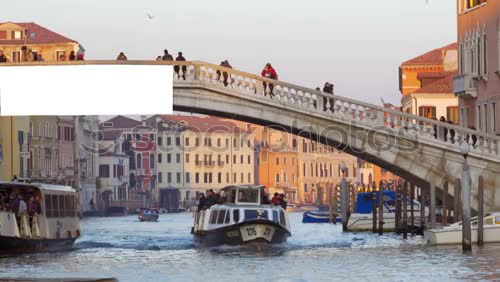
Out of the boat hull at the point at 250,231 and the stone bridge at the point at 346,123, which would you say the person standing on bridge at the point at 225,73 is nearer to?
the stone bridge at the point at 346,123

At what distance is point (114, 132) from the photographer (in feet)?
406

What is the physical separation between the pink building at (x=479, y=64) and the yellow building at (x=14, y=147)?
28.9 metres

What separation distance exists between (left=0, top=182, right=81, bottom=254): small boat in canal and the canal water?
0.42 m

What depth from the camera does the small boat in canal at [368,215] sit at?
48.8m

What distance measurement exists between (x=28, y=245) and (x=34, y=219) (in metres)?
0.73

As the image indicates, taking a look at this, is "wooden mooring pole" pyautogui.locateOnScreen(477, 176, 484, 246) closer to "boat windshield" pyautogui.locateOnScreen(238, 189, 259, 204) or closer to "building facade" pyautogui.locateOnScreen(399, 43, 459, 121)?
"boat windshield" pyautogui.locateOnScreen(238, 189, 259, 204)

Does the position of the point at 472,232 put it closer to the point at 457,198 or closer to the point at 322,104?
the point at 457,198

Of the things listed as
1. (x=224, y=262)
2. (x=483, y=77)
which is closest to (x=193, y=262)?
(x=224, y=262)

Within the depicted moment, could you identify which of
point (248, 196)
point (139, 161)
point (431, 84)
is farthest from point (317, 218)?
point (139, 161)

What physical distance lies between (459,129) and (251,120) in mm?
4649

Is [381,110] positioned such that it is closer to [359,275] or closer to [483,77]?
[483,77]

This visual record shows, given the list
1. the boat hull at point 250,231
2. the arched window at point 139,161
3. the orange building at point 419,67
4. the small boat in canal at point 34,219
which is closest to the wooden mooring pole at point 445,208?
the boat hull at point 250,231

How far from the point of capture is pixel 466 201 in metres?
32.3

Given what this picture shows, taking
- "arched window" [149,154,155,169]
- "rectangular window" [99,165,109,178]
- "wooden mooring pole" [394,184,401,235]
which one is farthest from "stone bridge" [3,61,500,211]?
"arched window" [149,154,155,169]
